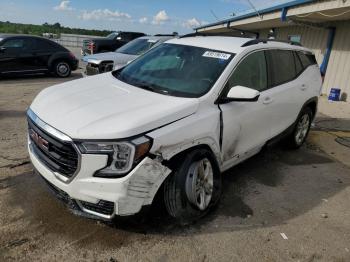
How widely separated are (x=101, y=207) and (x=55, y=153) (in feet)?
2.00

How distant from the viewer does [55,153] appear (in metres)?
2.97

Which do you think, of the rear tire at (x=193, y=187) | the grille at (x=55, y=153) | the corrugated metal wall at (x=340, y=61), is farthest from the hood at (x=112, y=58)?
the corrugated metal wall at (x=340, y=61)

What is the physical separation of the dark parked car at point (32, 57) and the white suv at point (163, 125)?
8711 mm

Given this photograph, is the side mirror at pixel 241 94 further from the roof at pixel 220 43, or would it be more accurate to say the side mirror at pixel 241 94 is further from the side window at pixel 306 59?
the side window at pixel 306 59

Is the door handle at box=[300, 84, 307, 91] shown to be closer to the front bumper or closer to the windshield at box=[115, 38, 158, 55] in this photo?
the front bumper

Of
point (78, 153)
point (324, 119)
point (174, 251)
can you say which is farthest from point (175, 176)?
point (324, 119)

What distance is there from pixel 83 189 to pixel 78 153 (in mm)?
311

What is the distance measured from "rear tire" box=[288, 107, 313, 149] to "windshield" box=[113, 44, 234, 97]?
2.28 m

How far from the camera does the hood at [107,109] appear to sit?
280 cm

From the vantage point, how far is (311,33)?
1364 centimetres

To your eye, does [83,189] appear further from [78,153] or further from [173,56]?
[173,56]

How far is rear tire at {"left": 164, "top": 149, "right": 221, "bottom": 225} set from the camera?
10.3ft

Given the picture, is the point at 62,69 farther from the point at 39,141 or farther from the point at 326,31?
the point at 39,141

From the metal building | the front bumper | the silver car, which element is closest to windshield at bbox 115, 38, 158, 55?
the silver car
